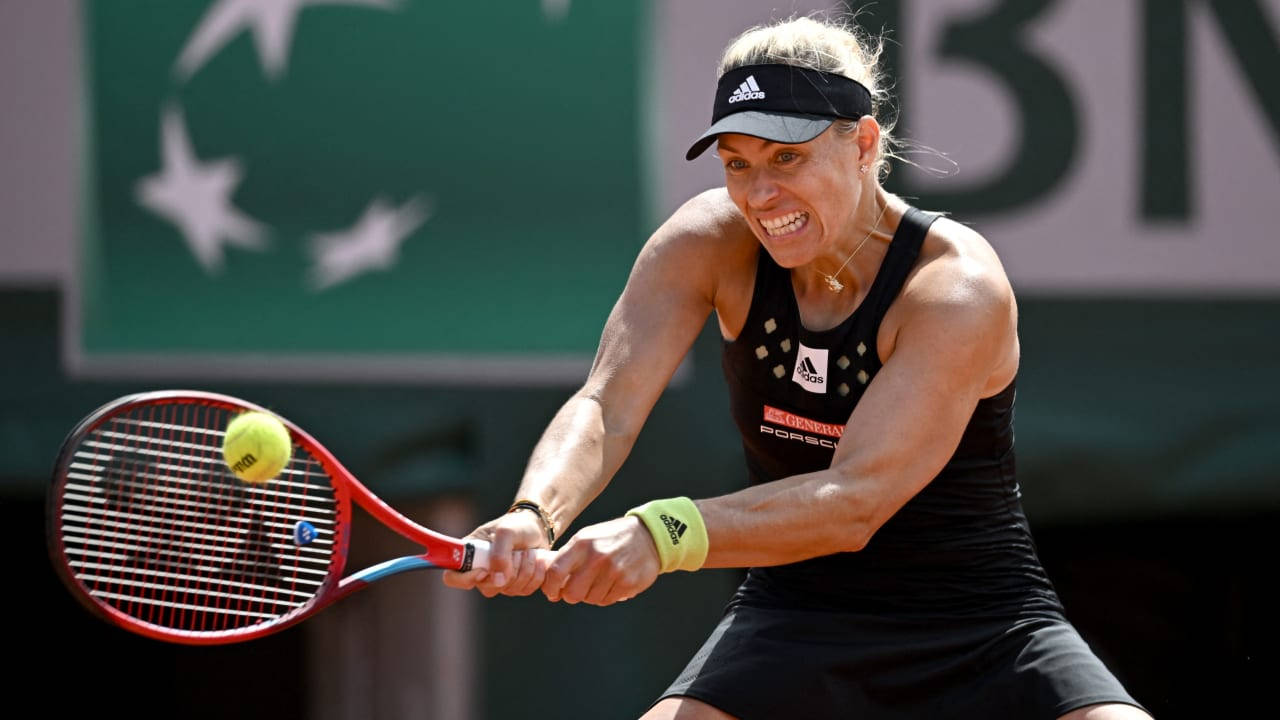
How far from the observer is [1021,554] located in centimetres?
324

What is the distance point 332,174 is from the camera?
5.66m

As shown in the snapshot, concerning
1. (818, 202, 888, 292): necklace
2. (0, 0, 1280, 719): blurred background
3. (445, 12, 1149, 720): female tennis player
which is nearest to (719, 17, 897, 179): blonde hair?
(445, 12, 1149, 720): female tennis player

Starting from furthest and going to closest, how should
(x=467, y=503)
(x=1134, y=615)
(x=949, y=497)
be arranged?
(x=1134, y=615) < (x=467, y=503) < (x=949, y=497)

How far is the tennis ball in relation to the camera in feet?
9.23

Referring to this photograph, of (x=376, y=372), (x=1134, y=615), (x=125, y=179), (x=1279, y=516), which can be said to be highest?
(x=125, y=179)

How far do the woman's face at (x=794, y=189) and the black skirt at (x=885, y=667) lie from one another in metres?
0.72

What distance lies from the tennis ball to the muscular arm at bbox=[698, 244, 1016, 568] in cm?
73

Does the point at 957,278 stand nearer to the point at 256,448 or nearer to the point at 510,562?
the point at 510,562

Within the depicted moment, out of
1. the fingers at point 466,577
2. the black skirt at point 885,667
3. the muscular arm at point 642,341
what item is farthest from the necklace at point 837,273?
the fingers at point 466,577

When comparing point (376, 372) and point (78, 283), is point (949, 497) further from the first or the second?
point (78, 283)

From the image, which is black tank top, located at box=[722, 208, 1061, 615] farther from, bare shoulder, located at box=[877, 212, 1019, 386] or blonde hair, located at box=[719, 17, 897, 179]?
blonde hair, located at box=[719, 17, 897, 179]

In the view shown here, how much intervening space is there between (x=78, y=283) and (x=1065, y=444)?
11.3 ft

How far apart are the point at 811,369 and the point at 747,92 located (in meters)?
0.54

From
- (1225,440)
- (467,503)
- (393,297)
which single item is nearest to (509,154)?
(393,297)
